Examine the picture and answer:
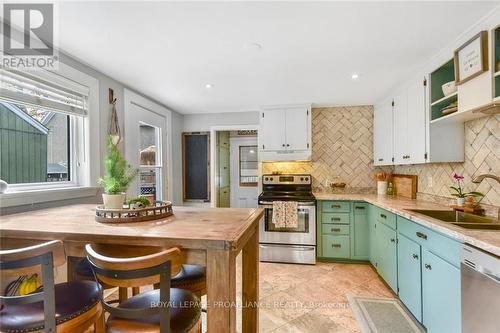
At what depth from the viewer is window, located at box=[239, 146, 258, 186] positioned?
5719 mm

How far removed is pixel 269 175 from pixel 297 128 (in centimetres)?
86

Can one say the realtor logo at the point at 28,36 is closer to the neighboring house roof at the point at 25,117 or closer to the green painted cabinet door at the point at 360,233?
the neighboring house roof at the point at 25,117

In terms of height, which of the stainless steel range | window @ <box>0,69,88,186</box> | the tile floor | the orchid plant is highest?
window @ <box>0,69,88,186</box>

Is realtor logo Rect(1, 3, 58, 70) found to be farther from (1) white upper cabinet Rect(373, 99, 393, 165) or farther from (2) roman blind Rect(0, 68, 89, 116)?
(1) white upper cabinet Rect(373, 99, 393, 165)

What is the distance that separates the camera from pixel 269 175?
154 inches

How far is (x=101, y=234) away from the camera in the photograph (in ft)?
3.84

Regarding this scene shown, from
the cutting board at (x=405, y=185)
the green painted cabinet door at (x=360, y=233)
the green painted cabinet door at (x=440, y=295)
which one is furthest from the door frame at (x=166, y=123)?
the cutting board at (x=405, y=185)

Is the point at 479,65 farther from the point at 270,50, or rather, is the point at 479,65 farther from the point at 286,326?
the point at 286,326

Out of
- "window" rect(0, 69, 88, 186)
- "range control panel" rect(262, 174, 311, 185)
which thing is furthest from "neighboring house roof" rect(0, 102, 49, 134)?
"range control panel" rect(262, 174, 311, 185)

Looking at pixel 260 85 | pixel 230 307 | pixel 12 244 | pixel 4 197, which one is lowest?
pixel 230 307

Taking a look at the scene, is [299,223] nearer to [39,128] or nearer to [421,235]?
[421,235]

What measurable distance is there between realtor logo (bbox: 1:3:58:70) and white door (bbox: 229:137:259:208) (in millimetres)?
3967

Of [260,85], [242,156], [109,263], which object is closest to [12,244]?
[109,263]

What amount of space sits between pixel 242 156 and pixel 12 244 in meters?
4.64
